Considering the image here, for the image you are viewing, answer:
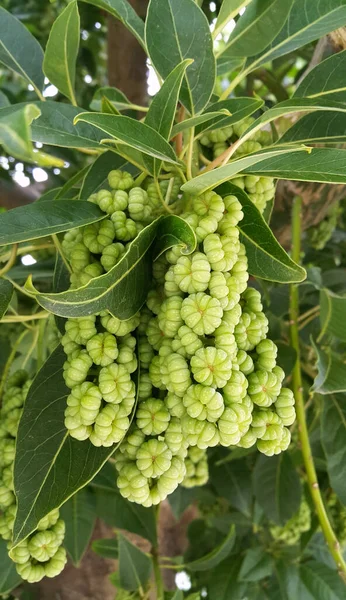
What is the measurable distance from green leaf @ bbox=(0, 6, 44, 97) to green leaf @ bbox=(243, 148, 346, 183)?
0.60m

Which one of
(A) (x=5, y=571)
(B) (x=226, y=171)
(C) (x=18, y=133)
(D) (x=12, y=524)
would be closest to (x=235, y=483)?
(A) (x=5, y=571)

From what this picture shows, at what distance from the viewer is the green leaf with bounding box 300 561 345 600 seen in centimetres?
165

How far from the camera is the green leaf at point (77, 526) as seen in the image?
4.46 ft

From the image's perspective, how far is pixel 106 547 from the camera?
4.96 ft

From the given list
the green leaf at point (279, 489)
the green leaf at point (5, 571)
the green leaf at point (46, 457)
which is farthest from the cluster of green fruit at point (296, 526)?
the green leaf at point (46, 457)

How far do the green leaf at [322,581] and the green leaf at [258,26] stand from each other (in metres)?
1.45

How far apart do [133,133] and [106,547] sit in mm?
1167

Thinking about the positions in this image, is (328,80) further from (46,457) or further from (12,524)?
(12,524)

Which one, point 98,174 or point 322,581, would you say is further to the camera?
point 322,581

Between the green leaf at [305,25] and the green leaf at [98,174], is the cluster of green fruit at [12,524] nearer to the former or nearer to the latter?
the green leaf at [98,174]

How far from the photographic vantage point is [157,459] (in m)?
0.77

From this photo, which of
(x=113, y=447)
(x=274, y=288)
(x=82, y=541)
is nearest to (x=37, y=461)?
(x=113, y=447)

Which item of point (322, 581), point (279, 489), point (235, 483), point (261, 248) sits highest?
point (261, 248)

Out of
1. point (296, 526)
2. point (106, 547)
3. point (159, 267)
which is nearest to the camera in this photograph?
point (159, 267)
